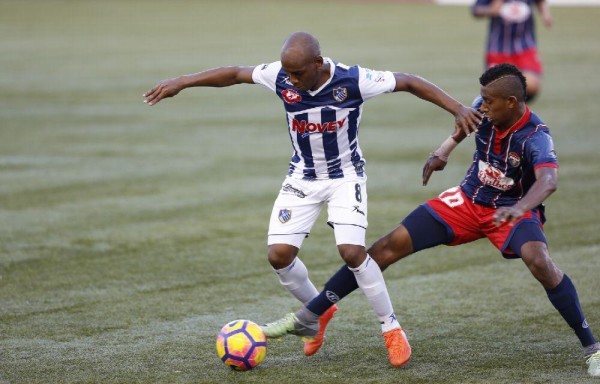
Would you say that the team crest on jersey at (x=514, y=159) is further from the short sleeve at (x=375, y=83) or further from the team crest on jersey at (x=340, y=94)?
the team crest on jersey at (x=340, y=94)

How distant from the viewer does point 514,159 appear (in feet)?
22.5

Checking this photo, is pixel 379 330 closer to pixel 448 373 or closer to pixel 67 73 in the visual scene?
pixel 448 373

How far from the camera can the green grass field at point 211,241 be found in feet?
22.8

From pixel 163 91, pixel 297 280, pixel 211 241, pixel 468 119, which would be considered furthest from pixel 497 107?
pixel 211 241

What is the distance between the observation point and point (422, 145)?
51.8 ft

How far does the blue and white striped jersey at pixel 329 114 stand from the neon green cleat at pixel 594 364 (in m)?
1.88

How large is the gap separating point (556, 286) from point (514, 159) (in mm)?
838

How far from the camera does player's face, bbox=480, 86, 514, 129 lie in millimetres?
6777

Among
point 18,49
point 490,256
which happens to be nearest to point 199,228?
point 490,256

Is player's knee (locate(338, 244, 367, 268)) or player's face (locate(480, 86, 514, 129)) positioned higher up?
player's face (locate(480, 86, 514, 129))

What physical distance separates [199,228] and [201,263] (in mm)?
1369

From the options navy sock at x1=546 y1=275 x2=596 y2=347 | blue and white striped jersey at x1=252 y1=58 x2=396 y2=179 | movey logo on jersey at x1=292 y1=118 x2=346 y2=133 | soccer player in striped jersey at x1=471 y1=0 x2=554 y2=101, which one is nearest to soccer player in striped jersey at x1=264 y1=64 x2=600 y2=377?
navy sock at x1=546 y1=275 x2=596 y2=347

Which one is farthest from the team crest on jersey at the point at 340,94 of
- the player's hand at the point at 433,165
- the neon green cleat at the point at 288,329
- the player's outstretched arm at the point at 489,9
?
the player's outstretched arm at the point at 489,9

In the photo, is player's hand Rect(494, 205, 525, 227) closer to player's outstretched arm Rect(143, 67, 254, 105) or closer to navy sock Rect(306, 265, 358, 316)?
navy sock Rect(306, 265, 358, 316)
